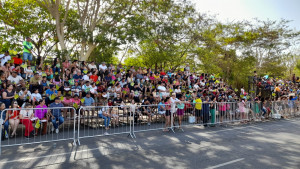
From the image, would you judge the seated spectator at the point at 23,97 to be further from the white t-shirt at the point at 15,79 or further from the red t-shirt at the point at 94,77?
the red t-shirt at the point at 94,77

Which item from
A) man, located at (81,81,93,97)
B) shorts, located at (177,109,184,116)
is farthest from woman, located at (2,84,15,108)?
shorts, located at (177,109,184,116)

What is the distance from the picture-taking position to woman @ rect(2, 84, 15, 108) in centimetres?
955

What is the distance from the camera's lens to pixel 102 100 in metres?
13.3

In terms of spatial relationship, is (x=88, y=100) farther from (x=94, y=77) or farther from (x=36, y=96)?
(x=94, y=77)

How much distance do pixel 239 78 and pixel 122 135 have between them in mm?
22296

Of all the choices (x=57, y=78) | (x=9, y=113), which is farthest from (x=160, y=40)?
(x=9, y=113)

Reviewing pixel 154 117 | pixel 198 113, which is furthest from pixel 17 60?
pixel 198 113

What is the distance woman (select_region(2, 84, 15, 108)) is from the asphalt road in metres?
2.78

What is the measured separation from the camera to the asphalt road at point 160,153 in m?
6.07

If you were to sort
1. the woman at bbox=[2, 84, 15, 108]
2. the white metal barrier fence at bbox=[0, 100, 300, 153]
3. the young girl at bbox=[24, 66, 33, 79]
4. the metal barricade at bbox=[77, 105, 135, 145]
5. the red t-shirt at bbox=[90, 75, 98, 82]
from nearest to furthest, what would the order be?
the white metal barrier fence at bbox=[0, 100, 300, 153] → the woman at bbox=[2, 84, 15, 108] → the metal barricade at bbox=[77, 105, 135, 145] → the young girl at bbox=[24, 66, 33, 79] → the red t-shirt at bbox=[90, 75, 98, 82]

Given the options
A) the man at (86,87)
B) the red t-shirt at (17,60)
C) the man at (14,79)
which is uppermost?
A: the red t-shirt at (17,60)

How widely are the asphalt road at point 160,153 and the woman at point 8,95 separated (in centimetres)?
278

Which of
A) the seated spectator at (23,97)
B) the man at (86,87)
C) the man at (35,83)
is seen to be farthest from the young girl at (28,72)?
the man at (86,87)

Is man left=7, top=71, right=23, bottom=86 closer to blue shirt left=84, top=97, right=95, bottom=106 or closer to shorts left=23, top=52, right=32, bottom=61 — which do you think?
shorts left=23, top=52, right=32, bottom=61
